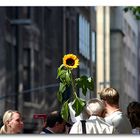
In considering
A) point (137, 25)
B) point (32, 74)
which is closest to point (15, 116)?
point (137, 25)

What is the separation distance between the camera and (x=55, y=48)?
24.9 feet

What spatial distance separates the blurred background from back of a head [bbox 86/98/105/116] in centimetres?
301

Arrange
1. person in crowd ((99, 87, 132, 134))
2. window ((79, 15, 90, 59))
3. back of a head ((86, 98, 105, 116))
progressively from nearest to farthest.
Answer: back of a head ((86, 98, 105, 116)), person in crowd ((99, 87, 132, 134)), window ((79, 15, 90, 59))

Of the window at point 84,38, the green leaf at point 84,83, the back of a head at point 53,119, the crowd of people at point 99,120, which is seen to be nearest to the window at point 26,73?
the window at point 84,38


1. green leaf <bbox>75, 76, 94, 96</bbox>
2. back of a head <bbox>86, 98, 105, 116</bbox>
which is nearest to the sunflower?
green leaf <bbox>75, 76, 94, 96</bbox>

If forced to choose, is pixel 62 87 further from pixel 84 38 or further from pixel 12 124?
pixel 84 38

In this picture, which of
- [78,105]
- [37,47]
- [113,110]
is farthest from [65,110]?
[37,47]

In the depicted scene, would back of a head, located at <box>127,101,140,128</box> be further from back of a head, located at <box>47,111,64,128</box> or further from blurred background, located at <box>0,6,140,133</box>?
blurred background, located at <box>0,6,140,133</box>

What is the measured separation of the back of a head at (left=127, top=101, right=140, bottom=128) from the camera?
177 inches

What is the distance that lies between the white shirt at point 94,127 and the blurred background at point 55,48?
3.19m

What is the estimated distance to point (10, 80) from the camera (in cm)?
924

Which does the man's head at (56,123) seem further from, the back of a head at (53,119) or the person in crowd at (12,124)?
the person in crowd at (12,124)

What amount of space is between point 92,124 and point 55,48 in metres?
3.70

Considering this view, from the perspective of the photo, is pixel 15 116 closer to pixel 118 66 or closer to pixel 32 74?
pixel 118 66
